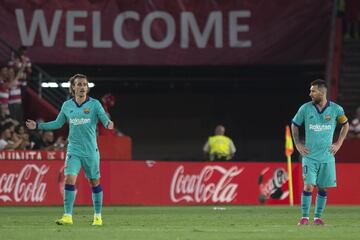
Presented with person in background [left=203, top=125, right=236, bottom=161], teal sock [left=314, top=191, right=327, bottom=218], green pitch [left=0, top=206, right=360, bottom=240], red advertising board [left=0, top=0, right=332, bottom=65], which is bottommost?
green pitch [left=0, top=206, right=360, bottom=240]

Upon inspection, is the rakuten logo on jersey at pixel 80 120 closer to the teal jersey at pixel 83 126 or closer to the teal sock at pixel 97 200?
the teal jersey at pixel 83 126

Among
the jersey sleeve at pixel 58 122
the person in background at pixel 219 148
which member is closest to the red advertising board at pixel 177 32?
the person in background at pixel 219 148

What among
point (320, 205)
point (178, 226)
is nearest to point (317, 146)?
point (320, 205)

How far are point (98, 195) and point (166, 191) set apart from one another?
9.30 m

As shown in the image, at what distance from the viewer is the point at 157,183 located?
24312 millimetres

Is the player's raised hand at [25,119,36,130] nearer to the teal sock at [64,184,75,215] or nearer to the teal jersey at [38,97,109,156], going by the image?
the teal jersey at [38,97,109,156]

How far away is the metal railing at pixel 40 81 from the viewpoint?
27.6 meters

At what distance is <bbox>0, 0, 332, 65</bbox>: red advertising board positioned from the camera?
28.4 metres

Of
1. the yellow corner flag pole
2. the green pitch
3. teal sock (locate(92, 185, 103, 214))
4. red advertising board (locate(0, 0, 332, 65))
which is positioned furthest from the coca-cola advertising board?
teal sock (locate(92, 185, 103, 214))

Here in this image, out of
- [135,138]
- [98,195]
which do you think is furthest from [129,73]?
[98,195]

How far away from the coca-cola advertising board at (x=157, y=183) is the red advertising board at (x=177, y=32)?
4.82m

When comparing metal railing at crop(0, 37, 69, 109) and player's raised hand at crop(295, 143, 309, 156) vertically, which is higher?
metal railing at crop(0, 37, 69, 109)

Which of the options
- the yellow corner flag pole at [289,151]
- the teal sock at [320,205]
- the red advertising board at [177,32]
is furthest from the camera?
the red advertising board at [177,32]

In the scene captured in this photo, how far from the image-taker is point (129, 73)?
31.2m
